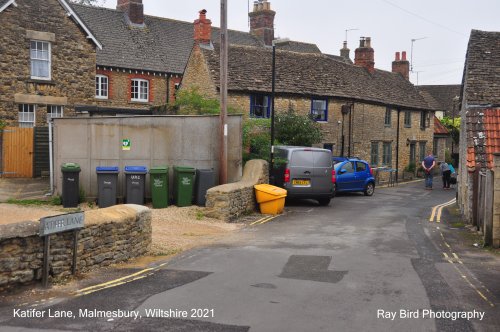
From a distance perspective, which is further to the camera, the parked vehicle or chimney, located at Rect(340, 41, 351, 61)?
chimney, located at Rect(340, 41, 351, 61)

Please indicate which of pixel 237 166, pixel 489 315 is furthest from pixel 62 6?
pixel 489 315

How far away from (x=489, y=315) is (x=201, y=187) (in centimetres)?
1068

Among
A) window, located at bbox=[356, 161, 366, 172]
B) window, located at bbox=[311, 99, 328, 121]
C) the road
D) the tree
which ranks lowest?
the road

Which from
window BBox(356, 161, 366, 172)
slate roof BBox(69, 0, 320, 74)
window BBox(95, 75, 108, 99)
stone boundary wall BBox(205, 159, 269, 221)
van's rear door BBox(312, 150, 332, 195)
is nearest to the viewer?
stone boundary wall BBox(205, 159, 269, 221)

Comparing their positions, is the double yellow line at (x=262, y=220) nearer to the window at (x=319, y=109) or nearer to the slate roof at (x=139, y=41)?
the window at (x=319, y=109)

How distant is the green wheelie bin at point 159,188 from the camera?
1593cm

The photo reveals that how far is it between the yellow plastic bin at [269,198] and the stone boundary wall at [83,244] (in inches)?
258

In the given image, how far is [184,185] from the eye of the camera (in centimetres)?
1609

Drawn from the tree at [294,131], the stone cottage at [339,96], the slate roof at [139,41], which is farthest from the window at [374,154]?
the slate roof at [139,41]

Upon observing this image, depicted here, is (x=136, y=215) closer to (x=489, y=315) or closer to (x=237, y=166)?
(x=489, y=315)

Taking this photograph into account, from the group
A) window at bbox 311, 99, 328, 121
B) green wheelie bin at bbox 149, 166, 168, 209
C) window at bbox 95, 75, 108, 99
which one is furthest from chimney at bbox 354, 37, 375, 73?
green wheelie bin at bbox 149, 166, 168, 209

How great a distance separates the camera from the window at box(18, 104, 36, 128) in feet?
78.5

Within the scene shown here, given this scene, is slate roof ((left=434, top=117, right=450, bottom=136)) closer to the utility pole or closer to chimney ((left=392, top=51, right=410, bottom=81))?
chimney ((left=392, top=51, right=410, bottom=81))

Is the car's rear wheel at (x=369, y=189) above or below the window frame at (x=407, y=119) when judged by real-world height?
below
